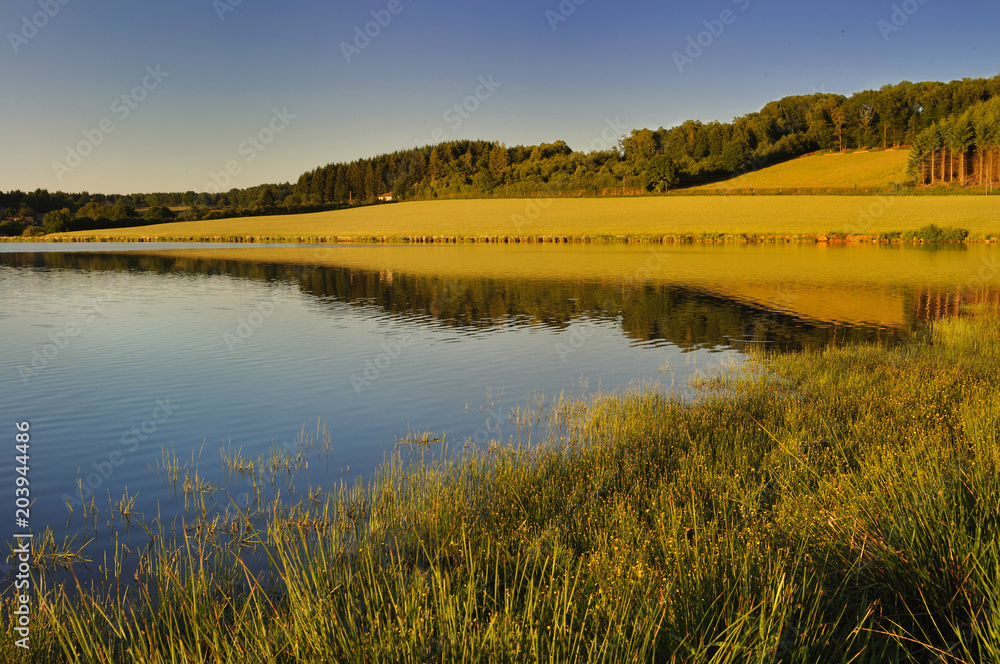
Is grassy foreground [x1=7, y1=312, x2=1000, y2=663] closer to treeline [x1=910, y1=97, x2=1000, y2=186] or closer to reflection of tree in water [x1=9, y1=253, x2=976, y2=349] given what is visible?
reflection of tree in water [x1=9, y1=253, x2=976, y2=349]

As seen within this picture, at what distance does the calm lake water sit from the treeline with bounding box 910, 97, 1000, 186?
59.1m

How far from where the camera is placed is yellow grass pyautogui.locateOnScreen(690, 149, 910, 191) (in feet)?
336

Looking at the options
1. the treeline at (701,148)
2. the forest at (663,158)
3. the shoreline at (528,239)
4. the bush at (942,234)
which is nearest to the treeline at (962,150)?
the forest at (663,158)

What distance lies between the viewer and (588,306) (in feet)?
96.5

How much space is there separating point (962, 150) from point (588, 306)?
93.3 metres

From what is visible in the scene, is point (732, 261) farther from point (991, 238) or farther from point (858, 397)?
point (858, 397)

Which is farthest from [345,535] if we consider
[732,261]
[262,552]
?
[732,261]

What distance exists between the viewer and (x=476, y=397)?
14273 millimetres

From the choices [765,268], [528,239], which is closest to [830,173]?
[528,239]

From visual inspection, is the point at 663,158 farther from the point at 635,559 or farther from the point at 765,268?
the point at 635,559

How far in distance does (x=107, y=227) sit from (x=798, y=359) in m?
129

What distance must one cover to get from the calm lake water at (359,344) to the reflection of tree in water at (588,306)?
17cm

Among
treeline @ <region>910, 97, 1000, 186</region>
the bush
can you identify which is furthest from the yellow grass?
the bush

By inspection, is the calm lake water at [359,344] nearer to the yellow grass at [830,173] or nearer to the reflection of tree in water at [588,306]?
the reflection of tree in water at [588,306]
